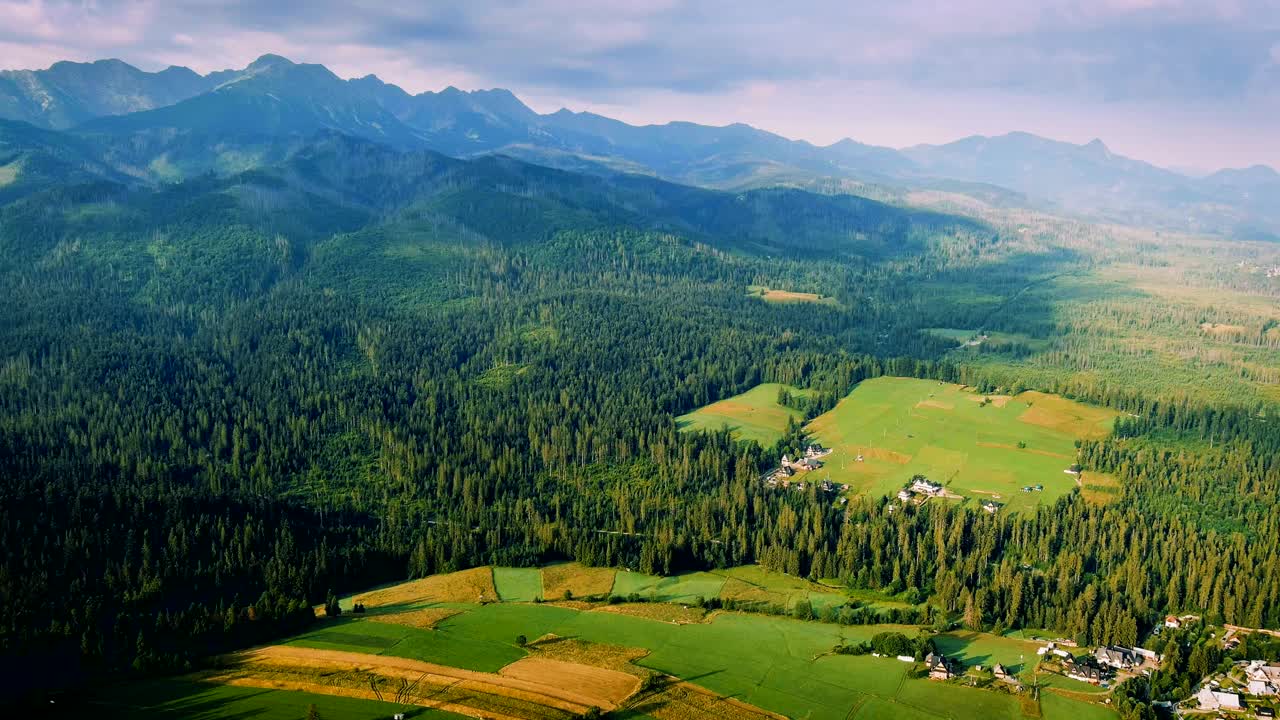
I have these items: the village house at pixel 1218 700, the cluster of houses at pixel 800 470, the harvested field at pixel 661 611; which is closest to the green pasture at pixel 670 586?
the harvested field at pixel 661 611

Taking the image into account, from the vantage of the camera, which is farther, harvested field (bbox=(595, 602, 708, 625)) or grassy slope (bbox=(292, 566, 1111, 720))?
harvested field (bbox=(595, 602, 708, 625))

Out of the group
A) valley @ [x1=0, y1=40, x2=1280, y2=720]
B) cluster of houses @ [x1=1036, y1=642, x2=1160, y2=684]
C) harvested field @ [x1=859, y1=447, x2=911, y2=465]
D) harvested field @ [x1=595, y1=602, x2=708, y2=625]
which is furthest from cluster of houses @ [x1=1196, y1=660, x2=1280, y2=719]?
harvested field @ [x1=859, y1=447, x2=911, y2=465]

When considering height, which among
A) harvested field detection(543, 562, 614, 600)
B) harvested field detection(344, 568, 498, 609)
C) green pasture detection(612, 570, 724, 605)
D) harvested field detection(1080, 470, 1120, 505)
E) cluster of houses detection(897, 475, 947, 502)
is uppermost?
harvested field detection(1080, 470, 1120, 505)

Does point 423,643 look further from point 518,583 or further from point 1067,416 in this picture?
point 1067,416

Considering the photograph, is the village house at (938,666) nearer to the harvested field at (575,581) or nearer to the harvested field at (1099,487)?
the harvested field at (575,581)

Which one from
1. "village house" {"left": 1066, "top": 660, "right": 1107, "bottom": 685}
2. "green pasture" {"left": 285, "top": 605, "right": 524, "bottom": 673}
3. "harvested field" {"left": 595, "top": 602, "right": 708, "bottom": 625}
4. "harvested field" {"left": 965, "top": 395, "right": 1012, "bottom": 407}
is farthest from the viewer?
"harvested field" {"left": 965, "top": 395, "right": 1012, "bottom": 407}

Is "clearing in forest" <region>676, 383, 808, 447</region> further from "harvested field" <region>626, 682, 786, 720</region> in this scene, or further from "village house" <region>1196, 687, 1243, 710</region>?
"village house" <region>1196, 687, 1243, 710</region>
